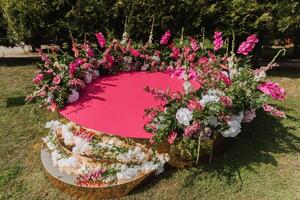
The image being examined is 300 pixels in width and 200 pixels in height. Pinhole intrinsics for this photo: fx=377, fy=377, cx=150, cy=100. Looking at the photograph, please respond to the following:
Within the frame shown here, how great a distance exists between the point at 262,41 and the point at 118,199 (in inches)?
307

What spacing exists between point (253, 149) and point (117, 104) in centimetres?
268

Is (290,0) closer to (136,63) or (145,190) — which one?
(136,63)

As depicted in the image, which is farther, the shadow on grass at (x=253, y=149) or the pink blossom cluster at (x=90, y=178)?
the shadow on grass at (x=253, y=149)

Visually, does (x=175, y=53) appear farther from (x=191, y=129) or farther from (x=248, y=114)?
(x=191, y=129)

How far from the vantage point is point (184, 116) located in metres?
5.75

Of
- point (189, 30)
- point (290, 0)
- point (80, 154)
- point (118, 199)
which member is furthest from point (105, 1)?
point (118, 199)

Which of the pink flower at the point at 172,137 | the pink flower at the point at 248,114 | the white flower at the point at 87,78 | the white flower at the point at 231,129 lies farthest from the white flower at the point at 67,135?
the pink flower at the point at 248,114

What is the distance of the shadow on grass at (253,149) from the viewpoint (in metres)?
6.26

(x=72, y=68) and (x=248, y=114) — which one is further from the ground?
(x=72, y=68)

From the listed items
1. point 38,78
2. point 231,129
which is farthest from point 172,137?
point 38,78

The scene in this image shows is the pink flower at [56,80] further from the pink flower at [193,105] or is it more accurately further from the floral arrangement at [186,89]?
the pink flower at [193,105]

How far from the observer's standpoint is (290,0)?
34.7 ft

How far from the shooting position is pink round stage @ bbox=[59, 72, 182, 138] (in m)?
6.05

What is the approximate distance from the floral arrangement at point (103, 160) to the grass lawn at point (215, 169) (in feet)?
1.02
